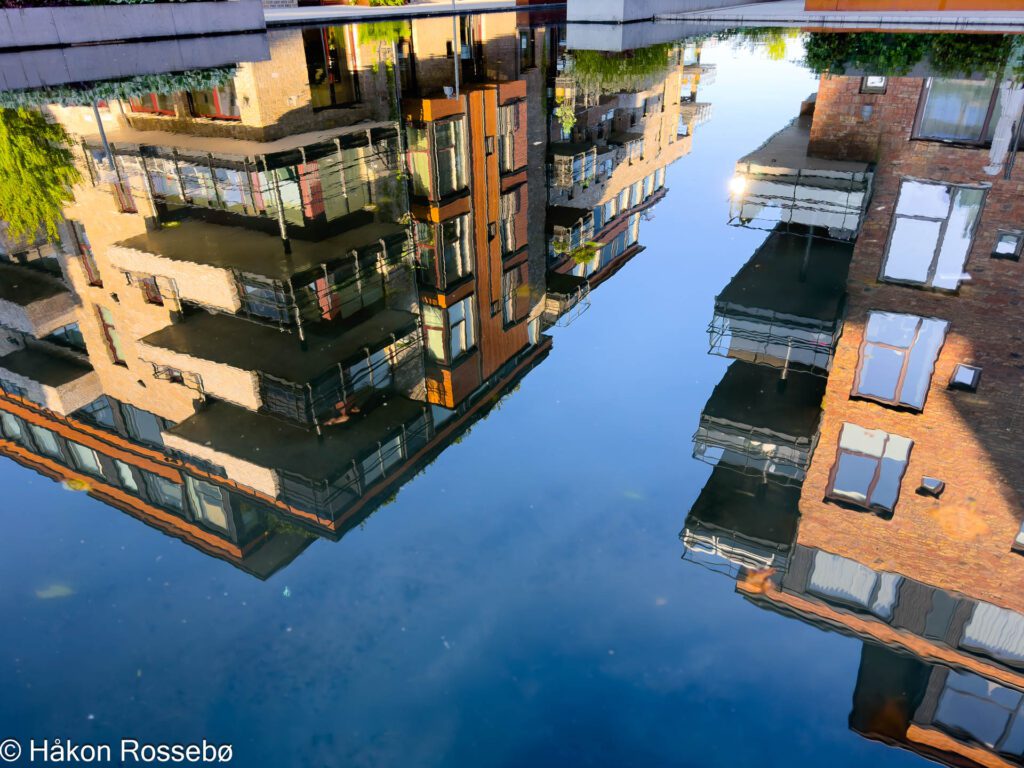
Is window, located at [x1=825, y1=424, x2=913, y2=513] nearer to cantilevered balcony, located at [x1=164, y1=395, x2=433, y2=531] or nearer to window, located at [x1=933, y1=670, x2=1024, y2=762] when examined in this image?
window, located at [x1=933, y1=670, x2=1024, y2=762]

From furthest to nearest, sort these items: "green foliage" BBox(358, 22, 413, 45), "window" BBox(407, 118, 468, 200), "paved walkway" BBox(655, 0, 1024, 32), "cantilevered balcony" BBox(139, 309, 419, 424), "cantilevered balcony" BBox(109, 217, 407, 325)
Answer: "green foliage" BBox(358, 22, 413, 45) → "paved walkway" BBox(655, 0, 1024, 32) → "window" BBox(407, 118, 468, 200) → "cantilevered balcony" BBox(109, 217, 407, 325) → "cantilevered balcony" BBox(139, 309, 419, 424)

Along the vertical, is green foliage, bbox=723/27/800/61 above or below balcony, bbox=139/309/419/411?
above

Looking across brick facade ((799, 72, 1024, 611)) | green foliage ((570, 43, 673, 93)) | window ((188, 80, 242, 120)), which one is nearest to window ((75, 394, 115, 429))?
brick facade ((799, 72, 1024, 611))

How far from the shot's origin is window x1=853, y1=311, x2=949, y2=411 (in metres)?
10.2

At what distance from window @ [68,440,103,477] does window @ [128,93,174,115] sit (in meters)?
19.9

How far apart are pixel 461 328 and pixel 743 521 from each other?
612 cm

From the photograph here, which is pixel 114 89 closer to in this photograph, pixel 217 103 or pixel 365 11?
pixel 217 103

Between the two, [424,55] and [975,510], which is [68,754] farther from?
[424,55]

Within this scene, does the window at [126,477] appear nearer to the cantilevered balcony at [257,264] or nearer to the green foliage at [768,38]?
the cantilevered balcony at [257,264]

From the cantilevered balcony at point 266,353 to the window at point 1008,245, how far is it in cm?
1058

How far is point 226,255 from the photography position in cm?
1185

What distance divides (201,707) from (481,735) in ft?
8.27

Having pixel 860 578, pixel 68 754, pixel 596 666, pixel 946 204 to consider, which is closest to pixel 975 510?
pixel 860 578

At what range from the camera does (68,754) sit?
5441mm
